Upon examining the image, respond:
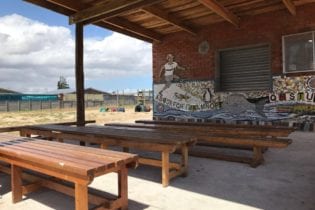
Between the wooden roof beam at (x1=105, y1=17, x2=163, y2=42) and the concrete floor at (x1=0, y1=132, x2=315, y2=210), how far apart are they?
221 inches

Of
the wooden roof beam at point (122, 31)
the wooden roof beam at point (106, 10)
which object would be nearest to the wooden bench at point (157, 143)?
the wooden roof beam at point (106, 10)

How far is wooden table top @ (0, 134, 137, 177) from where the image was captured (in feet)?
7.98

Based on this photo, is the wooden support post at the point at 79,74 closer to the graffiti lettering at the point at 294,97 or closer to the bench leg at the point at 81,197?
the bench leg at the point at 81,197

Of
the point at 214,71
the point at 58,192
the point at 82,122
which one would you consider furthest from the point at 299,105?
the point at 58,192

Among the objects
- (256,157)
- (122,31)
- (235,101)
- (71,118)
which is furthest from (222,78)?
(71,118)

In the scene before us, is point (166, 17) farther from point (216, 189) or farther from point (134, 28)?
point (216, 189)

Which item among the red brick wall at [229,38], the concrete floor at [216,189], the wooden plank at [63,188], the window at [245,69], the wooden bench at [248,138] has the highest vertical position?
the red brick wall at [229,38]

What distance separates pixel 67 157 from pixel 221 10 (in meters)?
6.57

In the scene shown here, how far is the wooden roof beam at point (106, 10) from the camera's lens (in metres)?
6.39

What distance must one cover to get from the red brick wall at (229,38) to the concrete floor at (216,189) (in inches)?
186

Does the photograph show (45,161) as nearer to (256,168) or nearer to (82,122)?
(256,168)

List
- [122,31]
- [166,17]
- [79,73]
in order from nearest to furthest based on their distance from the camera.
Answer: [79,73], [166,17], [122,31]

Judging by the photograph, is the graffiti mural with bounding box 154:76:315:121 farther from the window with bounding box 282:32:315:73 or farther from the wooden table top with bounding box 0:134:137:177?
the wooden table top with bounding box 0:134:137:177

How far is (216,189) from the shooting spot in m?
3.60
